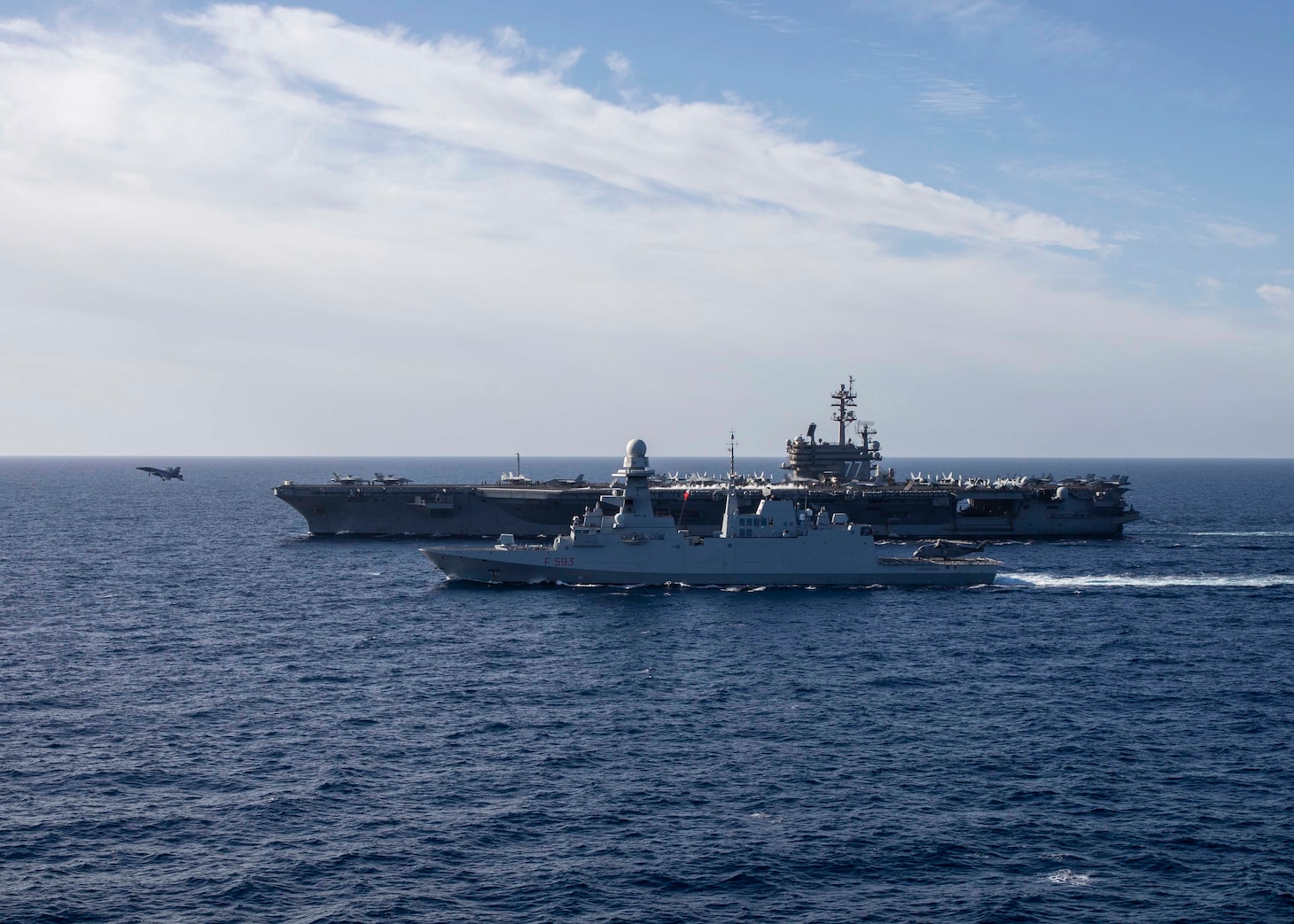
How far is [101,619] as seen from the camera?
43531mm

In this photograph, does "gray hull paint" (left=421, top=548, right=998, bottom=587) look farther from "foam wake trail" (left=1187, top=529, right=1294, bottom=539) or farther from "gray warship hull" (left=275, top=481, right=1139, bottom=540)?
"foam wake trail" (left=1187, top=529, right=1294, bottom=539)

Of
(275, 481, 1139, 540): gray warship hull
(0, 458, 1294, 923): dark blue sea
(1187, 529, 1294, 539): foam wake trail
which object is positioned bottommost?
(0, 458, 1294, 923): dark blue sea

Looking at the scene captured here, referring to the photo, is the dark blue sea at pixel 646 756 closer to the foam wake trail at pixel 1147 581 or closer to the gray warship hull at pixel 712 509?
the foam wake trail at pixel 1147 581

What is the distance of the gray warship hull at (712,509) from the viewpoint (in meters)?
70.4

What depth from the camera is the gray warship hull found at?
70375 millimetres

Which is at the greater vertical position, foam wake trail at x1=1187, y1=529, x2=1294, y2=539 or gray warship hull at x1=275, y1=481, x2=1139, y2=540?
gray warship hull at x1=275, y1=481, x2=1139, y2=540

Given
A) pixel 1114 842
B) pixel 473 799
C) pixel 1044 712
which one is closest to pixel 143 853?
pixel 473 799

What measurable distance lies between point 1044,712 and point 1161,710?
3.33 meters

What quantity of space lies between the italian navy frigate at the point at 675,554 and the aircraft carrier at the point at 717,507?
17336mm

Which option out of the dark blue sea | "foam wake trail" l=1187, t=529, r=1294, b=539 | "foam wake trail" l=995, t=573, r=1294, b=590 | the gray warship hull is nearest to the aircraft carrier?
the gray warship hull

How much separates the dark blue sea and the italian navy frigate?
54.1 inches

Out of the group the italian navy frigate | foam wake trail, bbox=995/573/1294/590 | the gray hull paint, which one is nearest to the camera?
the italian navy frigate

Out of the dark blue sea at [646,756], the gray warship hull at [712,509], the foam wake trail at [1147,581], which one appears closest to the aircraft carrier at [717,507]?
the gray warship hull at [712,509]

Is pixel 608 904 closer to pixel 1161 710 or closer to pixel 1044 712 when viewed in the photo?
pixel 1044 712
